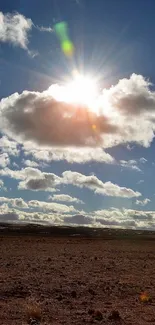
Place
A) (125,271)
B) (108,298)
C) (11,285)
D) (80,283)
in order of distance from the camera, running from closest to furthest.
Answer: (108,298), (11,285), (80,283), (125,271)

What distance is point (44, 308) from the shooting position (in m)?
19.1

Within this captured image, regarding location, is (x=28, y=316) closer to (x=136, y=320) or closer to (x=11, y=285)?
(x=136, y=320)

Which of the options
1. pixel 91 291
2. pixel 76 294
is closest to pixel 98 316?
pixel 76 294

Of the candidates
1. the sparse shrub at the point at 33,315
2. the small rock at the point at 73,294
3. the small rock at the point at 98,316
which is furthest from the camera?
the small rock at the point at 73,294

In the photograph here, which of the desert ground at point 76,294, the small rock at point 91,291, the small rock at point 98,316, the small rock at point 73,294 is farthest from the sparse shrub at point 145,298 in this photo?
the small rock at point 98,316

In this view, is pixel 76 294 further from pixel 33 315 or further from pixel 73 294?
pixel 33 315

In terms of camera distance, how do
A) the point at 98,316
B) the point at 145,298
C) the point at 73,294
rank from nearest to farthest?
the point at 98,316 → the point at 145,298 → the point at 73,294

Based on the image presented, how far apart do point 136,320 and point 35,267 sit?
17865 mm

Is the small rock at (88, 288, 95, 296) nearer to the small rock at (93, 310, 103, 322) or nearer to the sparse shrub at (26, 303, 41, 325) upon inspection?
the small rock at (93, 310, 103, 322)

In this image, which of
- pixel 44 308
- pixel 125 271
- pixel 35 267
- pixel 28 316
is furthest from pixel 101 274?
pixel 28 316

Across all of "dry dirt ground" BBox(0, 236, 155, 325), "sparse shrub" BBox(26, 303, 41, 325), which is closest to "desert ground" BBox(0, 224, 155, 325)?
"dry dirt ground" BBox(0, 236, 155, 325)

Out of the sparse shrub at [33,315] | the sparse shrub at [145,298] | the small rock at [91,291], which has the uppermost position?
the small rock at [91,291]

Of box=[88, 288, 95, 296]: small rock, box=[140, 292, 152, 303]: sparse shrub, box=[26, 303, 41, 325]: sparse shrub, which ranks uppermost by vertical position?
box=[88, 288, 95, 296]: small rock

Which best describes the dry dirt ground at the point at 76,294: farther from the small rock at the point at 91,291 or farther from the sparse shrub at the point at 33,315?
the sparse shrub at the point at 33,315
